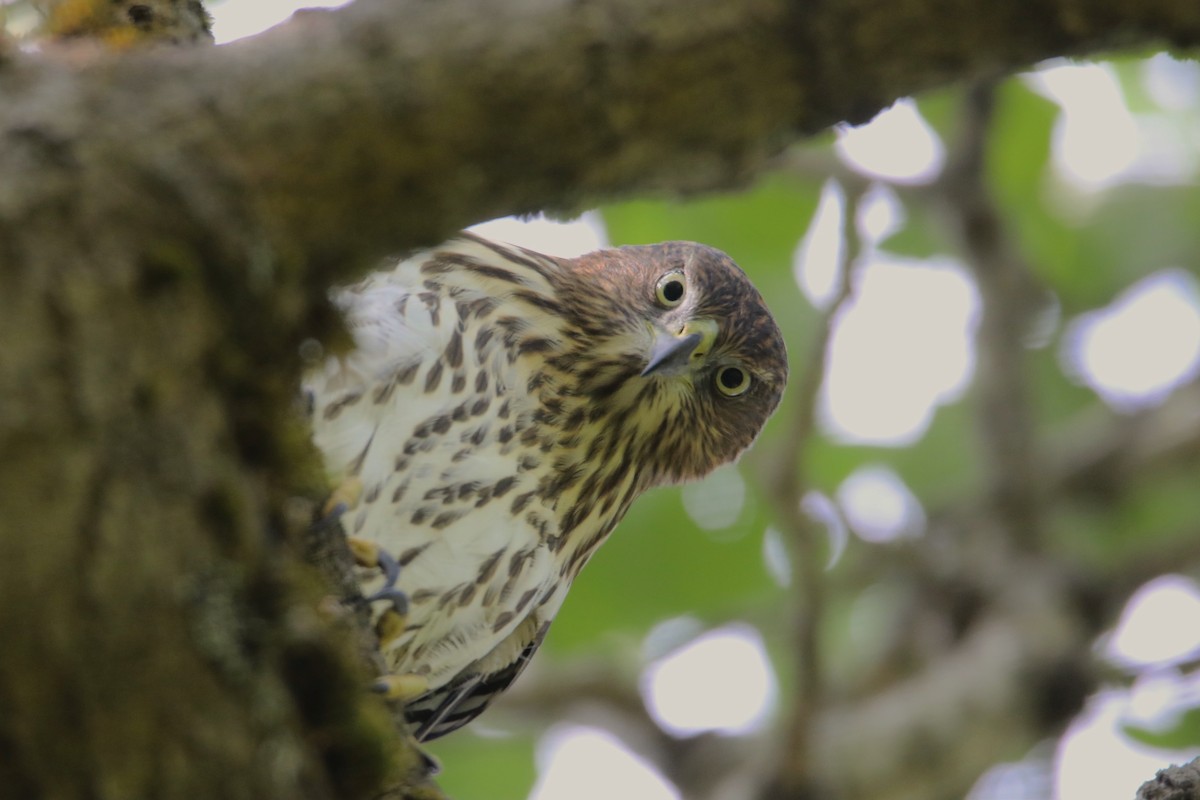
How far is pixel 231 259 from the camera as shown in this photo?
1.27 m

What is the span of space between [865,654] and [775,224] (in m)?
2.20

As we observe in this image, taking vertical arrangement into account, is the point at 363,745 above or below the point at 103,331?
below

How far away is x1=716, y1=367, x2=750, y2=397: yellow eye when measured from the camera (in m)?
4.45

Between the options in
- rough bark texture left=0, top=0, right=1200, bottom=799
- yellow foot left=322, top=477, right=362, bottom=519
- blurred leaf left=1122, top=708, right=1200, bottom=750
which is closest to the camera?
rough bark texture left=0, top=0, right=1200, bottom=799

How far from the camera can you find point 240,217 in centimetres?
126

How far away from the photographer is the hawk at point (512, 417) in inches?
138

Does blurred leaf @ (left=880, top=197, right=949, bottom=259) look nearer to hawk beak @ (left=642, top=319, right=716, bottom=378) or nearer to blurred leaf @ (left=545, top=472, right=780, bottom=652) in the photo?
blurred leaf @ (left=545, top=472, right=780, bottom=652)

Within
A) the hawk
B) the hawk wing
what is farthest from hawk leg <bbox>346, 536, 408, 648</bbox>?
the hawk wing

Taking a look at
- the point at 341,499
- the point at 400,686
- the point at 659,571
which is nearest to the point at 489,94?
the point at 341,499

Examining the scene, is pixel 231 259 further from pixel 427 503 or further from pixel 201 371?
pixel 427 503

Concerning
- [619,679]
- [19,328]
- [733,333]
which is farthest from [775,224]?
[19,328]

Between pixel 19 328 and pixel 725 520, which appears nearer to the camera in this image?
pixel 19 328

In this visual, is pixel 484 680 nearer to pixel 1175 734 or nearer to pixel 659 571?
pixel 659 571

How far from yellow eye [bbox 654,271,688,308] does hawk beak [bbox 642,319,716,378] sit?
115mm
